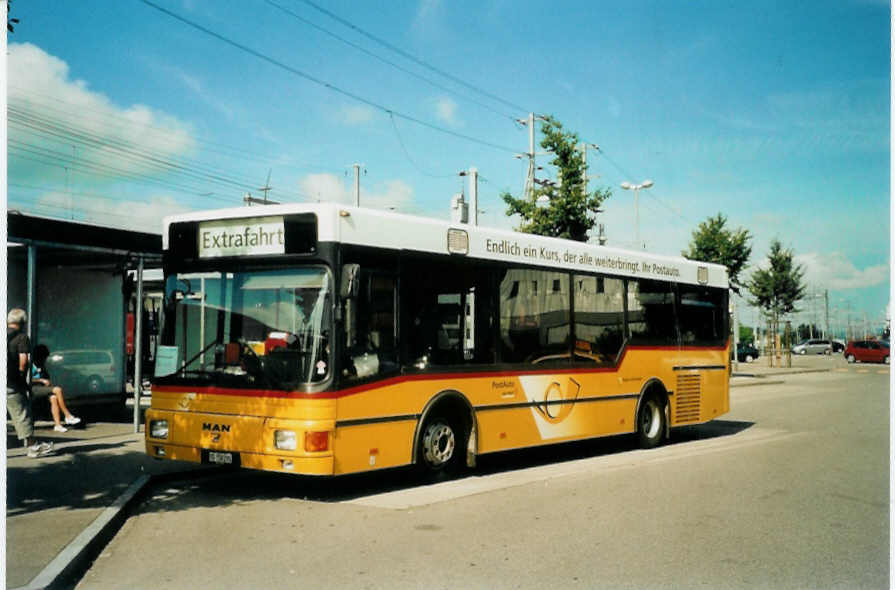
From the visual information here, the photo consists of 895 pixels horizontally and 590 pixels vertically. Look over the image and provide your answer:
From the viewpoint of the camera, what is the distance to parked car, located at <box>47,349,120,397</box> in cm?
1585

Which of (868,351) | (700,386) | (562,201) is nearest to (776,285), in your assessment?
(868,351)

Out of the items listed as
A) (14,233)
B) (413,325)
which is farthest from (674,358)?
(14,233)

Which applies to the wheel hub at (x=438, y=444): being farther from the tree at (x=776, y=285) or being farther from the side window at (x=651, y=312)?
the tree at (x=776, y=285)

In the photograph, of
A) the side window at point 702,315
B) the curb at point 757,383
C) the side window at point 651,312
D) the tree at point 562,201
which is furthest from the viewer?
the curb at point 757,383

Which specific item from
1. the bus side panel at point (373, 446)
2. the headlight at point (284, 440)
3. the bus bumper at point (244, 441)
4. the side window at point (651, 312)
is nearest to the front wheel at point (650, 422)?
the side window at point (651, 312)

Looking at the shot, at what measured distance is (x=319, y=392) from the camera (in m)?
8.69

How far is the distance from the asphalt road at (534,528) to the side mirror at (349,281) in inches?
85.8

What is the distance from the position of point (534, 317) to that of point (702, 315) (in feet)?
18.0

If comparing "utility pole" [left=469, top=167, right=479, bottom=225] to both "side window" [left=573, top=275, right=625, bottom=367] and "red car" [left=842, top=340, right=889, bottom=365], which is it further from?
"red car" [left=842, top=340, right=889, bottom=365]

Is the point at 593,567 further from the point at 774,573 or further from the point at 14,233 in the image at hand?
the point at 14,233

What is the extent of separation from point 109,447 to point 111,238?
3595 millimetres

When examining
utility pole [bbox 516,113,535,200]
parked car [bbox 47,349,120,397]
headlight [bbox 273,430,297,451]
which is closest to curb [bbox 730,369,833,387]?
utility pole [bbox 516,113,535,200]

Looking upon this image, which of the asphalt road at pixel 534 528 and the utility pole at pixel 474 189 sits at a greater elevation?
the utility pole at pixel 474 189

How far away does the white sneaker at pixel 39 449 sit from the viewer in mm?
10938
